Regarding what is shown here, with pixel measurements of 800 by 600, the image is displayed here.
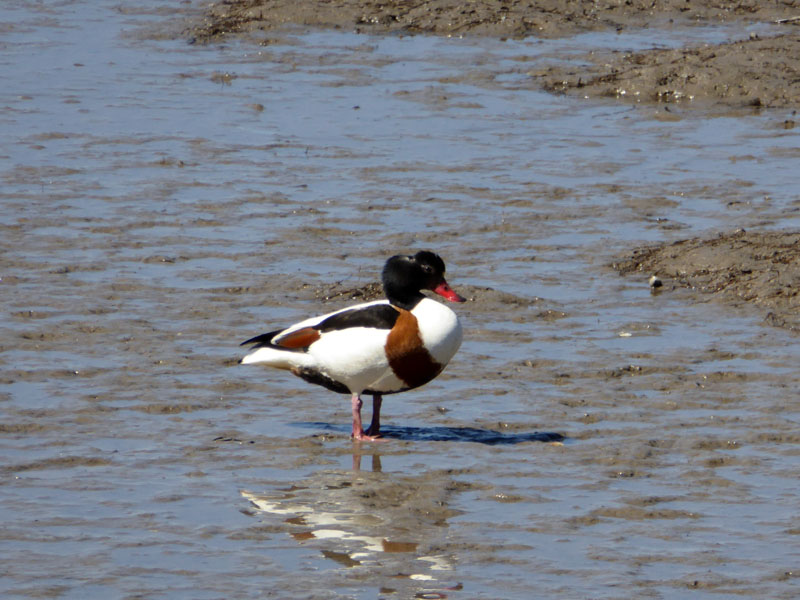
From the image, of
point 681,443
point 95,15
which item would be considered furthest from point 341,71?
point 681,443

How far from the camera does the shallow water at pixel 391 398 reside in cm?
668

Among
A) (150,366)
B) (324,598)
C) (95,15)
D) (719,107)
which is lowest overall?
(324,598)

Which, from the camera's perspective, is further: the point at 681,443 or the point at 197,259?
the point at 197,259

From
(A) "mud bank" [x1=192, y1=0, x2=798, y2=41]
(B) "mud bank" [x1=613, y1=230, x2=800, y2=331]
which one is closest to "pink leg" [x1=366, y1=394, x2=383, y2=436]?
(B) "mud bank" [x1=613, y1=230, x2=800, y2=331]

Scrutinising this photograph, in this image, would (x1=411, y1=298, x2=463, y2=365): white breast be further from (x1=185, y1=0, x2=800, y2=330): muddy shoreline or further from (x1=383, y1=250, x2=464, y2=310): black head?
(x1=185, y1=0, x2=800, y2=330): muddy shoreline

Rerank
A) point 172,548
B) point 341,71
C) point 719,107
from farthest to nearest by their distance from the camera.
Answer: point 341,71 < point 719,107 < point 172,548

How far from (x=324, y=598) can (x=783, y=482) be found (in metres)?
2.68

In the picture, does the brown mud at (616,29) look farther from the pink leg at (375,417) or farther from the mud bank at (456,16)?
the pink leg at (375,417)

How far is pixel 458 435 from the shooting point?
27.7ft

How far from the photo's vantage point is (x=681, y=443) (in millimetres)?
8234

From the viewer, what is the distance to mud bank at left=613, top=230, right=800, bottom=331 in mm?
10844

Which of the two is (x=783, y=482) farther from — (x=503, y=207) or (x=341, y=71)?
(x=341, y=71)

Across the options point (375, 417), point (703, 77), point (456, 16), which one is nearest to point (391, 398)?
point (375, 417)

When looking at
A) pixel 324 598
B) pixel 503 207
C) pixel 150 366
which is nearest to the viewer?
pixel 324 598
